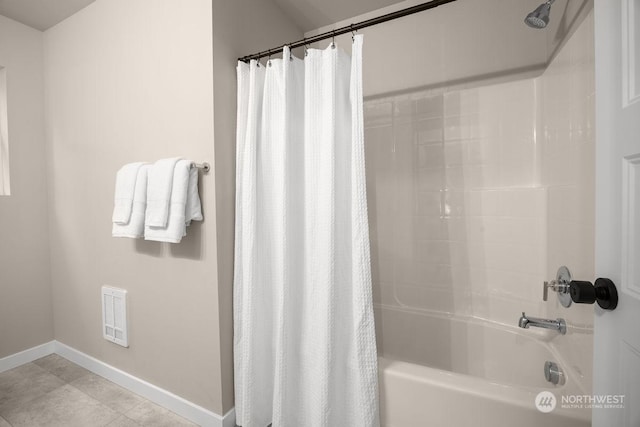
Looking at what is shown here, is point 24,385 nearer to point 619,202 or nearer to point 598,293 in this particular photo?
point 598,293

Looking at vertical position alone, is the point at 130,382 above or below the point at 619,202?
below

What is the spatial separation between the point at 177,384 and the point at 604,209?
2.00 meters

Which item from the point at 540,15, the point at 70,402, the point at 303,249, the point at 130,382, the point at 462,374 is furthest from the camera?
the point at 130,382

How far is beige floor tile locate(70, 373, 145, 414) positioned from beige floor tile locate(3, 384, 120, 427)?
32 mm

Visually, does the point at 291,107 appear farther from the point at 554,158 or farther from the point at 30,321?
the point at 30,321

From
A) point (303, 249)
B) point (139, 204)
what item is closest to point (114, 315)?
point (139, 204)

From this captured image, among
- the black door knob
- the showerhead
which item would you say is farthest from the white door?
the showerhead

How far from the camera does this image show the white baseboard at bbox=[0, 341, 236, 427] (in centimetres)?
153

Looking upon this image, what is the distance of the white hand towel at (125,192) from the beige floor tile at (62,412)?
1049mm

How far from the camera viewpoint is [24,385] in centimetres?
189

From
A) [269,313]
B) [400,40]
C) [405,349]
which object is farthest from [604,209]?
[400,40]

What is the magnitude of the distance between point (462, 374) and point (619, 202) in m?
0.98

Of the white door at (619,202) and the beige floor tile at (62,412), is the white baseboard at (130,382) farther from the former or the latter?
the white door at (619,202)

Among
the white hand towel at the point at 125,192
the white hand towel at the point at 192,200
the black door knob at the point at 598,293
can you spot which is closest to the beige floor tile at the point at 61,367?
the white hand towel at the point at 125,192
